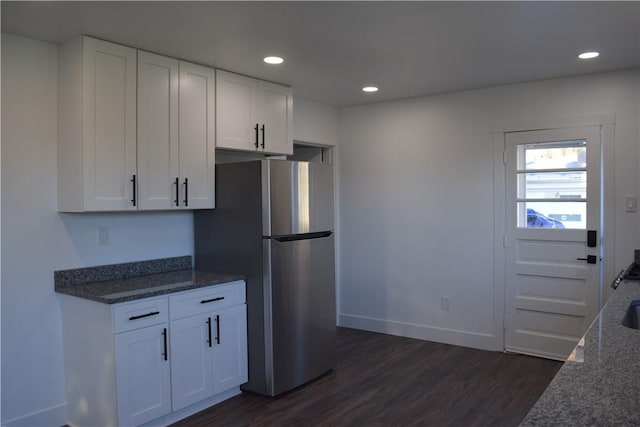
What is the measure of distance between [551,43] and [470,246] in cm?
195

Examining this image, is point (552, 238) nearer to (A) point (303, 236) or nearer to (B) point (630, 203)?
(B) point (630, 203)

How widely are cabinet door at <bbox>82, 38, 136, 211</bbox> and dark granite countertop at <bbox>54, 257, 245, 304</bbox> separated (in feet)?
1.62

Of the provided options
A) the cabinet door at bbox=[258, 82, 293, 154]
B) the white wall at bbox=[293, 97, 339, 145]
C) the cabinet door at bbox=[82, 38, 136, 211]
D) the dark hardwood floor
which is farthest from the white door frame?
the cabinet door at bbox=[82, 38, 136, 211]

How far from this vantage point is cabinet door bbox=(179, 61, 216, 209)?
3465mm

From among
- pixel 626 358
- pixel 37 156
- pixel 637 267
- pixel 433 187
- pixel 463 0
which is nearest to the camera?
pixel 626 358

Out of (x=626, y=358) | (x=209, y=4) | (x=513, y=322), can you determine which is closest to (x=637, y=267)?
(x=513, y=322)

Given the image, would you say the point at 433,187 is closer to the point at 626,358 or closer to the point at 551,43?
the point at 551,43

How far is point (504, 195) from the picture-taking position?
Answer: 4367mm

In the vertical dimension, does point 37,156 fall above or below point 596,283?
above

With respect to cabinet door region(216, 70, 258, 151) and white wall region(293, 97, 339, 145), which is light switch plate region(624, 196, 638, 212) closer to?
white wall region(293, 97, 339, 145)

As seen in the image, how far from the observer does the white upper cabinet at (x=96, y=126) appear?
116 inches

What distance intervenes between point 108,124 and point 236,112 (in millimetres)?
1027

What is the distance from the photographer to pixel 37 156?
3051mm

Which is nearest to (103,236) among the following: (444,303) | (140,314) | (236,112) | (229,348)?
(140,314)
